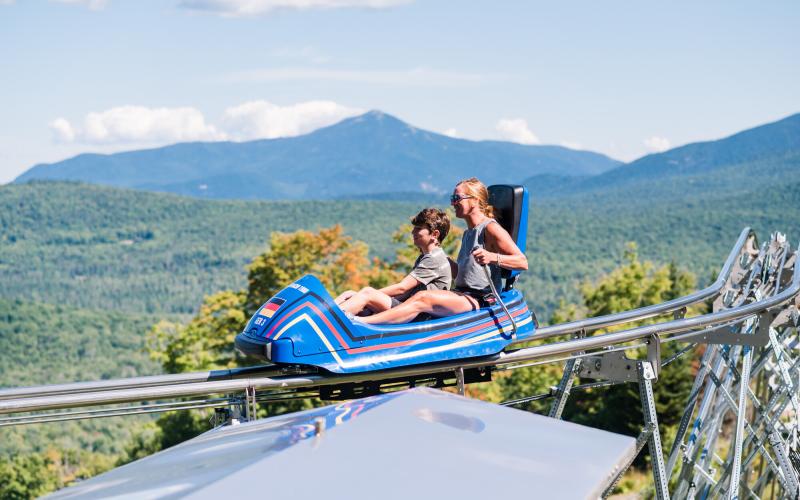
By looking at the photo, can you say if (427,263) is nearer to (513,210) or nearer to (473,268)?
(473,268)

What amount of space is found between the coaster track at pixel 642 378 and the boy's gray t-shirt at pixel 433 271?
673 mm

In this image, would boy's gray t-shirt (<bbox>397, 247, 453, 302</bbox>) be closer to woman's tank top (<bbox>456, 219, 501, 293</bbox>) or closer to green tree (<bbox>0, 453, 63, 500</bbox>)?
woman's tank top (<bbox>456, 219, 501, 293</bbox>)

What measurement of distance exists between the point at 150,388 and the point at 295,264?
1064 inches

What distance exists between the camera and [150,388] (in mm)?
5738

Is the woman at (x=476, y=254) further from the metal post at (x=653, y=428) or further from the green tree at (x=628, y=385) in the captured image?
the green tree at (x=628, y=385)

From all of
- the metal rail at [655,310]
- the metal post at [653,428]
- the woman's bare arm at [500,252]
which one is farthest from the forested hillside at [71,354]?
the metal post at [653,428]

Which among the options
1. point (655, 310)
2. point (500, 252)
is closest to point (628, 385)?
point (655, 310)

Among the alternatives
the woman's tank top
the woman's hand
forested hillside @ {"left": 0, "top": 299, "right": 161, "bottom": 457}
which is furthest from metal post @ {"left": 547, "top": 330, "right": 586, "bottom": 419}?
forested hillside @ {"left": 0, "top": 299, "right": 161, "bottom": 457}

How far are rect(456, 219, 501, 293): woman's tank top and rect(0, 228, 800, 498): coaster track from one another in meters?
0.55

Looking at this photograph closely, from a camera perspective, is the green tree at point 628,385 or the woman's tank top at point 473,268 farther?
the green tree at point 628,385

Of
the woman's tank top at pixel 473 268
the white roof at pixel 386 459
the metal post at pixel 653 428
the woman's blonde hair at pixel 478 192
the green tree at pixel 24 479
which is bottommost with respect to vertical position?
the green tree at pixel 24 479

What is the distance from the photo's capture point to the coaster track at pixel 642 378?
19.0ft

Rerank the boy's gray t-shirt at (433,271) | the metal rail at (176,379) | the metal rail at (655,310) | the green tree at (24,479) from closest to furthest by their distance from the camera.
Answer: the metal rail at (176,379)
the boy's gray t-shirt at (433,271)
the metal rail at (655,310)
the green tree at (24,479)

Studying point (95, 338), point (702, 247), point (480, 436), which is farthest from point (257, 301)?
point (702, 247)
